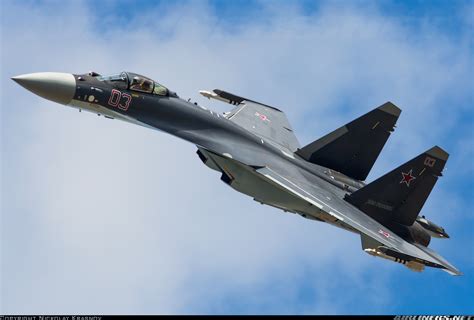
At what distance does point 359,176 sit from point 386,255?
5468 mm

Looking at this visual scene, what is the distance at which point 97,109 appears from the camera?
112 ft

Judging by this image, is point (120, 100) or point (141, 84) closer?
point (120, 100)

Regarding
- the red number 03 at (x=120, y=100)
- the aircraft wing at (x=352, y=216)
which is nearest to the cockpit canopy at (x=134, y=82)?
the red number 03 at (x=120, y=100)

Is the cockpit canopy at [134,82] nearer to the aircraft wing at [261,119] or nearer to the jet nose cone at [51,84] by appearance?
the jet nose cone at [51,84]

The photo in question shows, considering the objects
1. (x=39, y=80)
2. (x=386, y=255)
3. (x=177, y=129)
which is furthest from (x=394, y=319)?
(x=39, y=80)

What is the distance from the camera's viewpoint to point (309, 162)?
Result: 122ft

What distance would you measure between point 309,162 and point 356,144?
2043mm

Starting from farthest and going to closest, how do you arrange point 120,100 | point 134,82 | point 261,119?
point 261,119
point 134,82
point 120,100

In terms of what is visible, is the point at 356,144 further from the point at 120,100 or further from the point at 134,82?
the point at 120,100

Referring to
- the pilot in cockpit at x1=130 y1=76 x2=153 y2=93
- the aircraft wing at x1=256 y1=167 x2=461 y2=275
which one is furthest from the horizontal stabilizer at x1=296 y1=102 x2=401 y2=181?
the pilot in cockpit at x1=130 y1=76 x2=153 y2=93

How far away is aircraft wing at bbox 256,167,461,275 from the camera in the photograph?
3366 centimetres

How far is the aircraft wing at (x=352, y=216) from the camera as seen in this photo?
1325 inches

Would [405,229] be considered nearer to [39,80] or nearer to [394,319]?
[394,319]

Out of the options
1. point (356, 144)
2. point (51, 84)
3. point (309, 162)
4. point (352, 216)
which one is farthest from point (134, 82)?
point (356, 144)
